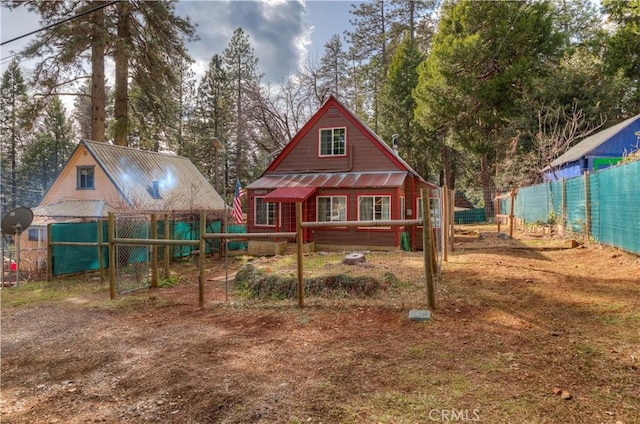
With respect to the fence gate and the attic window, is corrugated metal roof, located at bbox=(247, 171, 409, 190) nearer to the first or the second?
the attic window

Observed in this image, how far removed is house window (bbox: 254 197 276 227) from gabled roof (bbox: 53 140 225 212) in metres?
3.05

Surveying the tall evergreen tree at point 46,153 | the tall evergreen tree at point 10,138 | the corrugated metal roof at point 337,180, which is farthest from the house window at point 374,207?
the tall evergreen tree at point 46,153

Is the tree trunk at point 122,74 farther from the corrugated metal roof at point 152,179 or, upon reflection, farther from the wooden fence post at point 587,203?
the wooden fence post at point 587,203

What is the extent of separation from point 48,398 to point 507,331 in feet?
16.2

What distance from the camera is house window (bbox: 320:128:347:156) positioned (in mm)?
16734

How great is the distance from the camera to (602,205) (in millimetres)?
9266

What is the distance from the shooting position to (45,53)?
51.5 ft

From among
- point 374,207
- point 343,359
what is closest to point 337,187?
point 374,207

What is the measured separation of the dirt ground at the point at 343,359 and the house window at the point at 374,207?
790cm

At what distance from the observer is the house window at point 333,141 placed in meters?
16.7

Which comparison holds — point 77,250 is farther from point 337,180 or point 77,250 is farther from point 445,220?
point 445,220

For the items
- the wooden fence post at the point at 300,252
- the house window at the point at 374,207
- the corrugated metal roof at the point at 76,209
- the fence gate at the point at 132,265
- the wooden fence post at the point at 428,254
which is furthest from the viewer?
the corrugated metal roof at the point at 76,209

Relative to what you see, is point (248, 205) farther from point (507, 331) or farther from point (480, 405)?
point (480, 405)

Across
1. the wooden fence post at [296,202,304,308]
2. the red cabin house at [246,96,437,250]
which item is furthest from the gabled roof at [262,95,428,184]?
the wooden fence post at [296,202,304,308]
